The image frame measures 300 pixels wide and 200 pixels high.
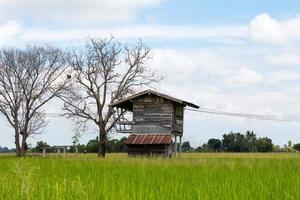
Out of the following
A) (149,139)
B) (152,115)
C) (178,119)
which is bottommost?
(149,139)

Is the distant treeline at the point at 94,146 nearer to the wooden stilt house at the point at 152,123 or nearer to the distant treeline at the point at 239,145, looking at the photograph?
the distant treeline at the point at 239,145

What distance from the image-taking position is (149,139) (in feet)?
133

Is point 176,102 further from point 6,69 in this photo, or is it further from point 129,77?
point 6,69

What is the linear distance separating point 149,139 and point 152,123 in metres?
1.64

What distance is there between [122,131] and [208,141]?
244ft

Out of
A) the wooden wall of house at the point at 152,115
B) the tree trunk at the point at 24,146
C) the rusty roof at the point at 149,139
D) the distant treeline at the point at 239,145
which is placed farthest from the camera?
the distant treeline at the point at 239,145

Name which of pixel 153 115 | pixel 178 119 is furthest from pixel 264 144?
pixel 153 115

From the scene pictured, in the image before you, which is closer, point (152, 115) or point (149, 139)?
point (149, 139)

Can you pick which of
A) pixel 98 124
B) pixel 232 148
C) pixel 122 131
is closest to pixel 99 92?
pixel 98 124

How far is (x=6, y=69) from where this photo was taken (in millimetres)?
57844

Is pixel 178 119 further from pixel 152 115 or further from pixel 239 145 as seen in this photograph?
pixel 239 145

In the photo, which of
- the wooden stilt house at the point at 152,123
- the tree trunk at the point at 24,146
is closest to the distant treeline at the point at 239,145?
the tree trunk at the point at 24,146

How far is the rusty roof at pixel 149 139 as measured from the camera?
4036 cm

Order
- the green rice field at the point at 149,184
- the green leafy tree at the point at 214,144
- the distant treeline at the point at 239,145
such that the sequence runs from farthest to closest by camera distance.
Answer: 1. the green leafy tree at the point at 214,144
2. the distant treeline at the point at 239,145
3. the green rice field at the point at 149,184
